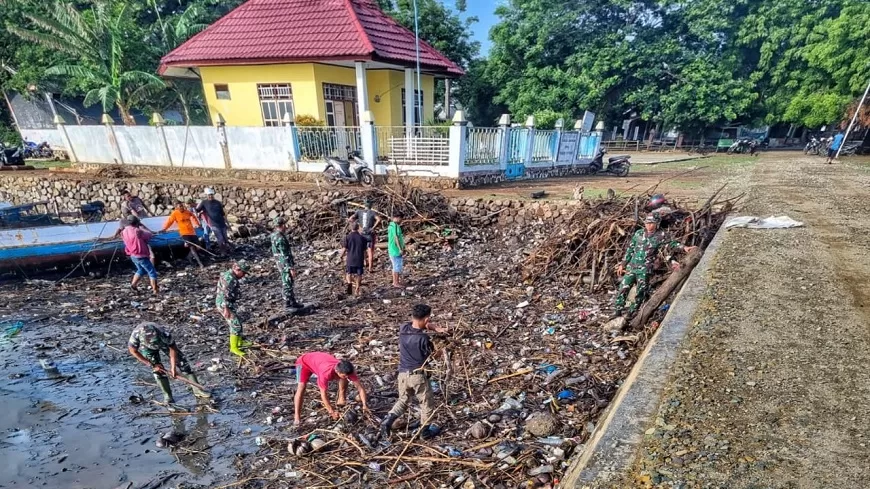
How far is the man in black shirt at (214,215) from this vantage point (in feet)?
31.1

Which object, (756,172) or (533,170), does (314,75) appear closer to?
(533,170)

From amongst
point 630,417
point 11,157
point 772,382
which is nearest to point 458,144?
point 772,382

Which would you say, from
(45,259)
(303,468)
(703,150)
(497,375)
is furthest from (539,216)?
(703,150)

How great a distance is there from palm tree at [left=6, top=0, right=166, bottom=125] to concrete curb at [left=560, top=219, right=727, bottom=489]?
1832 cm

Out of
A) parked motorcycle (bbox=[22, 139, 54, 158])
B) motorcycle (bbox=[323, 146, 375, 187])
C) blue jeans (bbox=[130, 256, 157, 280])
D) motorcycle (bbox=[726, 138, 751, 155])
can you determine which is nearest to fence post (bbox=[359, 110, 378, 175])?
motorcycle (bbox=[323, 146, 375, 187])

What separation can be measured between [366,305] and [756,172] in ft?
53.4

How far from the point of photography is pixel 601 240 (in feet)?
24.2

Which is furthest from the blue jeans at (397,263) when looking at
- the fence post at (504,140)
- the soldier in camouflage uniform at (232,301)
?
the fence post at (504,140)

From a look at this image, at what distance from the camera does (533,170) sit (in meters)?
14.1

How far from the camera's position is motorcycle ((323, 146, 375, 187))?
11.8m

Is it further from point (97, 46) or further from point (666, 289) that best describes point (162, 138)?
point (666, 289)

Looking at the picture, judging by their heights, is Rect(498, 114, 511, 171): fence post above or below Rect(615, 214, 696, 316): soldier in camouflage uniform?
above

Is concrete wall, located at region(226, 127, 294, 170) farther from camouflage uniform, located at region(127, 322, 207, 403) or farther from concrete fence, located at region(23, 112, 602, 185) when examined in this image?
camouflage uniform, located at region(127, 322, 207, 403)

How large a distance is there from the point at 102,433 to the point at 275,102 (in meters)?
12.4
